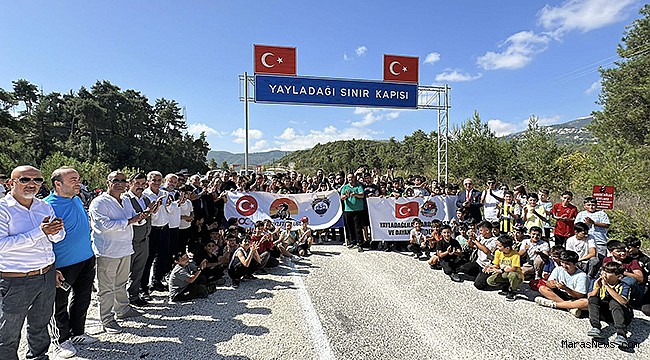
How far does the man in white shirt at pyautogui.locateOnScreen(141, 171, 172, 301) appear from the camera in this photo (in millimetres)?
5406

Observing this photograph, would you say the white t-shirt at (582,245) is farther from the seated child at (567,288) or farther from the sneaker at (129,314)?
the sneaker at (129,314)

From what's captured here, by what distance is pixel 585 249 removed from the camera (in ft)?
19.2

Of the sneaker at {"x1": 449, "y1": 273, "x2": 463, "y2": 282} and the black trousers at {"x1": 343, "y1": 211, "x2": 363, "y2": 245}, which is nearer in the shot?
the sneaker at {"x1": 449, "y1": 273, "x2": 463, "y2": 282}

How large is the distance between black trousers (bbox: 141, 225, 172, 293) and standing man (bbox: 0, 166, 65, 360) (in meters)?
2.19

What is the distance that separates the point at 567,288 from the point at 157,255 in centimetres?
607

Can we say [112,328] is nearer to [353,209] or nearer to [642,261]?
[353,209]

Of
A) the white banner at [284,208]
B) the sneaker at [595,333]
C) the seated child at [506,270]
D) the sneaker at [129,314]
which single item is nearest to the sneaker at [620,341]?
the sneaker at [595,333]

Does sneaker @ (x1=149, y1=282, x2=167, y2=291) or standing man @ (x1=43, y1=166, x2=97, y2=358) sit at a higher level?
standing man @ (x1=43, y1=166, x2=97, y2=358)

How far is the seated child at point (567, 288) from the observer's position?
4805mm

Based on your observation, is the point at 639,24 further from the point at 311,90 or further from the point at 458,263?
the point at 458,263

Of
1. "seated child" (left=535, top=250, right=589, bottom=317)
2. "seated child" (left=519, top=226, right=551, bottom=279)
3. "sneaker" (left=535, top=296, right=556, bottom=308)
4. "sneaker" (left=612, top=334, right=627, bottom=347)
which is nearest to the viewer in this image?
"sneaker" (left=612, top=334, right=627, bottom=347)

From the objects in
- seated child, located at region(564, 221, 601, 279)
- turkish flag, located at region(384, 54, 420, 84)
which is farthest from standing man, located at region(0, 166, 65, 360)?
turkish flag, located at region(384, 54, 420, 84)

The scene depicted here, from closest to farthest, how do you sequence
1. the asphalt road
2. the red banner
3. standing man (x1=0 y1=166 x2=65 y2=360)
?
standing man (x1=0 y1=166 x2=65 y2=360) < the asphalt road < the red banner

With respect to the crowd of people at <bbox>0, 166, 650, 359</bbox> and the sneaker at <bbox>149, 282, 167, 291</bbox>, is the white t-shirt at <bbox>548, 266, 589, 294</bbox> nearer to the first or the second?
the crowd of people at <bbox>0, 166, 650, 359</bbox>
